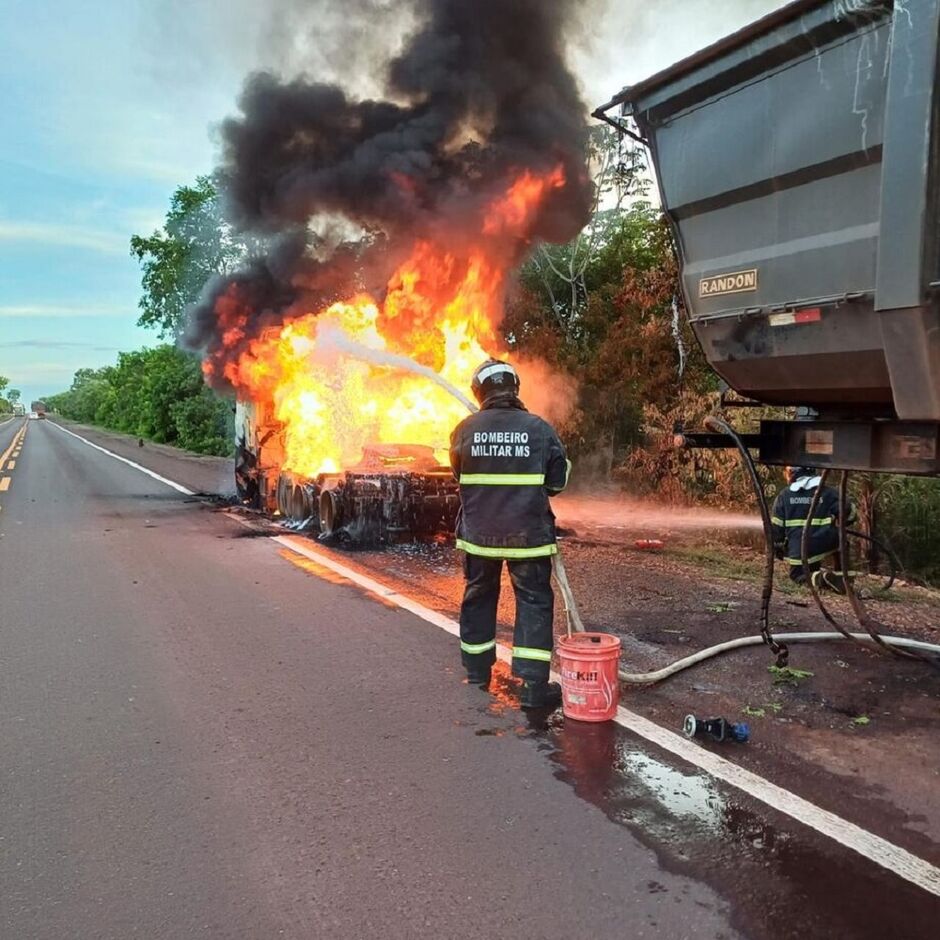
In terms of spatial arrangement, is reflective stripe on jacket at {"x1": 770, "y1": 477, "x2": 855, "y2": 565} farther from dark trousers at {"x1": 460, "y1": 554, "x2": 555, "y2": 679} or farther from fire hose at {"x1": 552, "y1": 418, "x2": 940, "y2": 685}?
dark trousers at {"x1": 460, "y1": 554, "x2": 555, "y2": 679}

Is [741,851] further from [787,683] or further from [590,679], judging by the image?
[787,683]

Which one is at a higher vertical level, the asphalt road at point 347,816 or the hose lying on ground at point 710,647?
the hose lying on ground at point 710,647

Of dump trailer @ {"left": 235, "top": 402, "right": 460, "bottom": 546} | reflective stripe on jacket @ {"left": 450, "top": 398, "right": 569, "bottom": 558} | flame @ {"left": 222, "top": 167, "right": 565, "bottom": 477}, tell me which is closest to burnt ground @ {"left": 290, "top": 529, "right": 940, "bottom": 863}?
reflective stripe on jacket @ {"left": 450, "top": 398, "right": 569, "bottom": 558}

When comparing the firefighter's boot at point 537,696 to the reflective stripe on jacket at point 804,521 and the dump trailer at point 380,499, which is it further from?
the dump trailer at point 380,499

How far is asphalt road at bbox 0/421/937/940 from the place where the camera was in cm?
259

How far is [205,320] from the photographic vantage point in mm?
15867

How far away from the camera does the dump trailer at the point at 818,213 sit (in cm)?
300

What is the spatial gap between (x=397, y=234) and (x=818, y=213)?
11.8m

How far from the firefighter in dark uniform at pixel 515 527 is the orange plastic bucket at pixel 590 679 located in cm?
26

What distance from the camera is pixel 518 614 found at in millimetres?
4516

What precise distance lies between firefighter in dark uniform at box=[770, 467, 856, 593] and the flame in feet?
23.3

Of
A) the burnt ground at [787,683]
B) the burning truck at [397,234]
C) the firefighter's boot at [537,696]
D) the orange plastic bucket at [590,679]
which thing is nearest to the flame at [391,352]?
the burning truck at [397,234]

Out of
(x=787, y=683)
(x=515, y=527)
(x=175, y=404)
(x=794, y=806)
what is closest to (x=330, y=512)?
(x=515, y=527)

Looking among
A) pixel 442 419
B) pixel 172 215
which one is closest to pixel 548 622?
pixel 442 419
